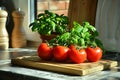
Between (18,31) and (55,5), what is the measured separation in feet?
0.88

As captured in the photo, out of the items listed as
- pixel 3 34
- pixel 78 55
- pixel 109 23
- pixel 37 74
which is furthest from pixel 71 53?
pixel 3 34

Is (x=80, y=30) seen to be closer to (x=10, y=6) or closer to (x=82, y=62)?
(x=82, y=62)

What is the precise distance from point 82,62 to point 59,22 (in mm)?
383

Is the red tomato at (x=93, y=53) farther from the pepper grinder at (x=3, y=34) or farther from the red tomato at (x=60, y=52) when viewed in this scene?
the pepper grinder at (x=3, y=34)

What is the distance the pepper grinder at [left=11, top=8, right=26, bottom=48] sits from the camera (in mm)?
1967

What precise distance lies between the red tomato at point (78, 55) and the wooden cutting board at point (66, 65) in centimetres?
2

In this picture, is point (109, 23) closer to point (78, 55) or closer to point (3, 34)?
point (78, 55)

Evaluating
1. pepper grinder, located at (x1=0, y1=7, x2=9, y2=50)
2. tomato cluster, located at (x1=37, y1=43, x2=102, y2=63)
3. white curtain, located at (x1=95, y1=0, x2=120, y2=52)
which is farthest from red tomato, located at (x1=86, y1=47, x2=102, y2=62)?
pepper grinder, located at (x1=0, y1=7, x2=9, y2=50)

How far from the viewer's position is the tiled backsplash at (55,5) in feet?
6.68

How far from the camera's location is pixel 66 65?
4.42ft

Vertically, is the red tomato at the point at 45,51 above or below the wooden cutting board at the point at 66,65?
above

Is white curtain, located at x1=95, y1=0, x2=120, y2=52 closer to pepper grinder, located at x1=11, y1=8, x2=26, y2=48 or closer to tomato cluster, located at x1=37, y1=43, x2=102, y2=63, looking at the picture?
tomato cluster, located at x1=37, y1=43, x2=102, y2=63

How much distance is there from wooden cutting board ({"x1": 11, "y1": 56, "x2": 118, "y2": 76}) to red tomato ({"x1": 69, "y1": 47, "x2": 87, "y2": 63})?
0.02m

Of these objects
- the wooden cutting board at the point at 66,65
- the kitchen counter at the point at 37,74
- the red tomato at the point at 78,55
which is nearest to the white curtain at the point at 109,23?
the kitchen counter at the point at 37,74
